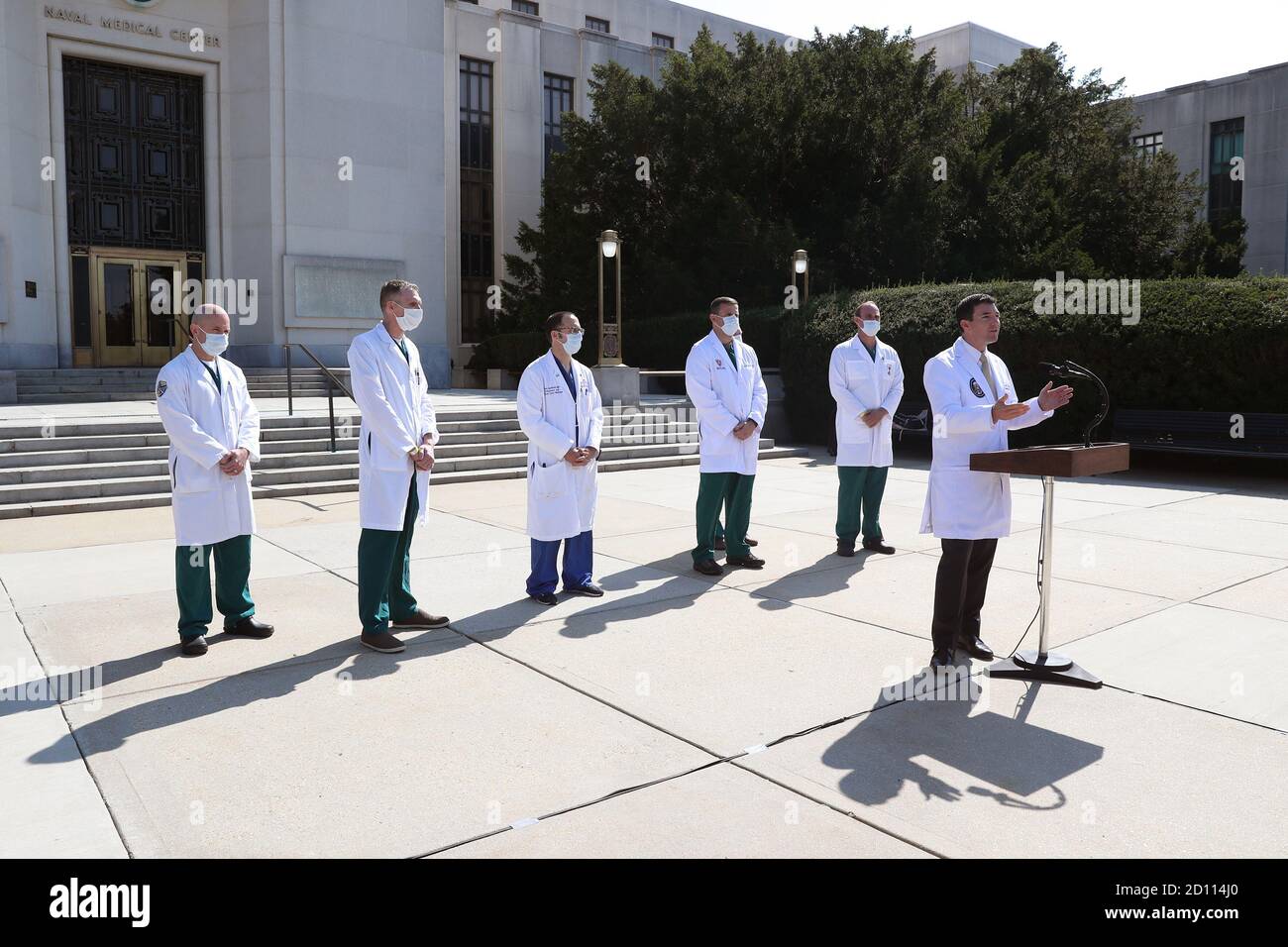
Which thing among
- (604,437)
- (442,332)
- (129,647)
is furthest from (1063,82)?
(129,647)

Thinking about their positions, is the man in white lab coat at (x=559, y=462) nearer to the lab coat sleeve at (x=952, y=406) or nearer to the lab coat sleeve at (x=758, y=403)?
the lab coat sleeve at (x=758, y=403)

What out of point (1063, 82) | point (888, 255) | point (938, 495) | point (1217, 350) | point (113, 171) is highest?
point (1063, 82)

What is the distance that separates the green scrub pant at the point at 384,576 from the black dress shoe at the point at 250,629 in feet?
1.80

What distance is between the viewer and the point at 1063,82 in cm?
2884

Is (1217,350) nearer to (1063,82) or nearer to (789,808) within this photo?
(789,808)

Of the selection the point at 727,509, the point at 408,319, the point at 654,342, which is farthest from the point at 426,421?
the point at 654,342

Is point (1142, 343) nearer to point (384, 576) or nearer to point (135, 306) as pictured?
point (384, 576)

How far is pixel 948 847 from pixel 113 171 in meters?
24.5

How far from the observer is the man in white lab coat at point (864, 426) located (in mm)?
8438

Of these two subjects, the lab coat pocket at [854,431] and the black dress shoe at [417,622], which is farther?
the lab coat pocket at [854,431]

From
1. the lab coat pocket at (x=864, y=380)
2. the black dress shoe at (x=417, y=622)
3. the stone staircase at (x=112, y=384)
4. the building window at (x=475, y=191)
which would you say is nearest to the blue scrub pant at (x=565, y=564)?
the black dress shoe at (x=417, y=622)

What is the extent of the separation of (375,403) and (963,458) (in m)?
3.22

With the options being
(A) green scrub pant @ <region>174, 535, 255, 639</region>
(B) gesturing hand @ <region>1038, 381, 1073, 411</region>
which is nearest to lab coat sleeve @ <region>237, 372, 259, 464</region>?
(A) green scrub pant @ <region>174, 535, 255, 639</region>

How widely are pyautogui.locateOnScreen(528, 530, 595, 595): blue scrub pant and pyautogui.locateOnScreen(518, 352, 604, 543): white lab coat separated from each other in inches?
3.5
